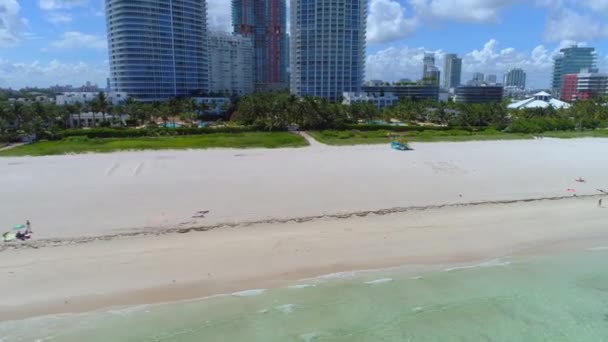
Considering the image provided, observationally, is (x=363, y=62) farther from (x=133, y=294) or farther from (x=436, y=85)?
(x=133, y=294)

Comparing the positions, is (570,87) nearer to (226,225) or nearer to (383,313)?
(226,225)

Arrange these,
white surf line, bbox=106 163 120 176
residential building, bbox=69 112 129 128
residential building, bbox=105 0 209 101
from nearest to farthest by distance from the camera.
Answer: white surf line, bbox=106 163 120 176
residential building, bbox=69 112 129 128
residential building, bbox=105 0 209 101

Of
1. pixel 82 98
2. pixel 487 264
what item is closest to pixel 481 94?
pixel 82 98

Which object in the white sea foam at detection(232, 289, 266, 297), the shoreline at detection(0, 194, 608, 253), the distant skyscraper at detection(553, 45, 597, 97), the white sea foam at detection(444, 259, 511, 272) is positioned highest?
the distant skyscraper at detection(553, 45, 597, 97)

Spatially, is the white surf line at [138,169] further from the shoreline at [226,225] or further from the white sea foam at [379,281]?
the white sea foam at [379,281]

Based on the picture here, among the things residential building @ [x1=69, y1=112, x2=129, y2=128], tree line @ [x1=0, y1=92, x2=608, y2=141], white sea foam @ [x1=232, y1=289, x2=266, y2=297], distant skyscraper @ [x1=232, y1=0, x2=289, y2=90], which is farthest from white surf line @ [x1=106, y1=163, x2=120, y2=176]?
distant skyscraper @ [x1=232, y1=0, x2=289, y2=90]

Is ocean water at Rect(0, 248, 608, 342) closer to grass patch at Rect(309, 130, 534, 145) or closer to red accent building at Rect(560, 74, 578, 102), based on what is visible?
grass patch at Rect(309, 130, 534, 145)

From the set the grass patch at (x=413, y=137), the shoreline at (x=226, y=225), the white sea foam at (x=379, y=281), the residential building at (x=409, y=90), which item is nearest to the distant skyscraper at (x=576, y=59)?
the residential building at (x=409, y=90)
